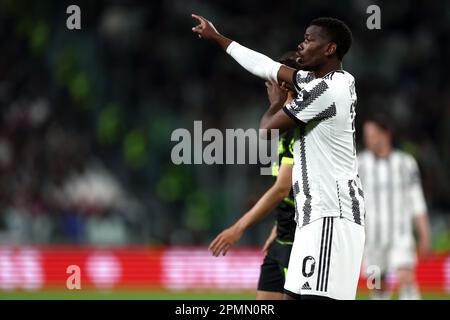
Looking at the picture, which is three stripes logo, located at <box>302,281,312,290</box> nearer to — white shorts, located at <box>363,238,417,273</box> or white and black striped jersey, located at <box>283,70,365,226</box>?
white and black striped jersey, located at <box>283,70,365,226</box>

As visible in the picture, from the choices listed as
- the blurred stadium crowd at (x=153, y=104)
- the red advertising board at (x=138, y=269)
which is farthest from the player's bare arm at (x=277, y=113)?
the blurred stadium crowd at (x=153, y=104)

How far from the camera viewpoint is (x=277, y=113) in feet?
17.9

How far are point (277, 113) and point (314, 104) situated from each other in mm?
260

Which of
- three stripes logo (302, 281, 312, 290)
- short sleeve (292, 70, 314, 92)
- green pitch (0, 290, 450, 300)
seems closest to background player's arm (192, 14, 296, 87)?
short sleeve (292, 70, 314, 92)

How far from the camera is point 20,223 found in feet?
53.8

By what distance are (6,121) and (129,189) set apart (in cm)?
303

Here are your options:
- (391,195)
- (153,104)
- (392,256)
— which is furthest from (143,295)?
(153,104)

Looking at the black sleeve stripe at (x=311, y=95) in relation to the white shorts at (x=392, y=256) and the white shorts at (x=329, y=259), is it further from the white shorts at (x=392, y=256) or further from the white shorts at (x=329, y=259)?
the white shorts at (x=392, y=256)

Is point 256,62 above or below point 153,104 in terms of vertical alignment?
below

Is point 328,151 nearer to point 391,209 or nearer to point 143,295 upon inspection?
point 391,209

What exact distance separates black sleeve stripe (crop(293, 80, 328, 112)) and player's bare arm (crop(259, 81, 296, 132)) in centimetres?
10

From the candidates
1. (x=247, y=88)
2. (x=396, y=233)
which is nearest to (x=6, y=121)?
(x=247, y=88)

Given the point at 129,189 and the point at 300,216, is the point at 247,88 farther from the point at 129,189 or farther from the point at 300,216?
the point at 300,216

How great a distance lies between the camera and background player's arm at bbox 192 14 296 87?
5.57m
